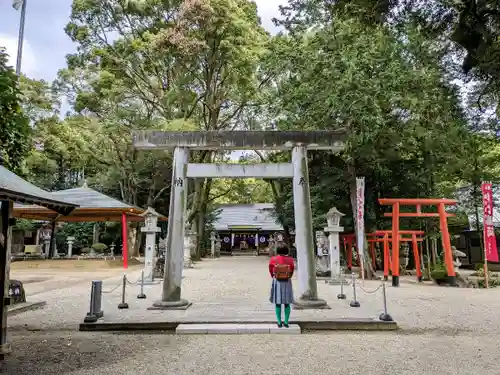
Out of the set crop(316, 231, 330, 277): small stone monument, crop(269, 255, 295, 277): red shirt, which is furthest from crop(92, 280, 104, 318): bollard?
crop(316, 231, 330, 277): small stone monument

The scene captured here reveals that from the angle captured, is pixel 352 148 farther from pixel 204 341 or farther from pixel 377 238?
pixel 204 341

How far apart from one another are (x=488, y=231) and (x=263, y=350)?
10.5 meters

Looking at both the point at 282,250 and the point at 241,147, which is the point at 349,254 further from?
the point at 282,250

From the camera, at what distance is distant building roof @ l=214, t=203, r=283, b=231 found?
40.8 m

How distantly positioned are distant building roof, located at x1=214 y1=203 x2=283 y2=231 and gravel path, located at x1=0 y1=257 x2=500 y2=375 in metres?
31.8

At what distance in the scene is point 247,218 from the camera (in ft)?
141

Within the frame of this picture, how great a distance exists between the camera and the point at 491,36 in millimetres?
4703

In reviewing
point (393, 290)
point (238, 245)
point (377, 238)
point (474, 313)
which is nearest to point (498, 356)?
point (474, 313)

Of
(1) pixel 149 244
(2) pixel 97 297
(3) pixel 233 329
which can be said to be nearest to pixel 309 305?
(3) pixel 233 329

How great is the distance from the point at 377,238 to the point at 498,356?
43.0 feet

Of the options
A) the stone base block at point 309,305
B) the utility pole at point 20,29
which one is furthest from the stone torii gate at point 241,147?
the utility pole at point 20,29

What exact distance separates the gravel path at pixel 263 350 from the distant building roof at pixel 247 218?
104ft

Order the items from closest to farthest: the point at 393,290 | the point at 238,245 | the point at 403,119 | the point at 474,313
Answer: the point at 474,313 < the point at 393,290 < the point at 403,119 < the point at 238,245

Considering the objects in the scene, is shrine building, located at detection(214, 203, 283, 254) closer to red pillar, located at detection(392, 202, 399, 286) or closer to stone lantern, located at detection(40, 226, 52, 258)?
stone lantern, located at detection(40, 226, 52, 258)
